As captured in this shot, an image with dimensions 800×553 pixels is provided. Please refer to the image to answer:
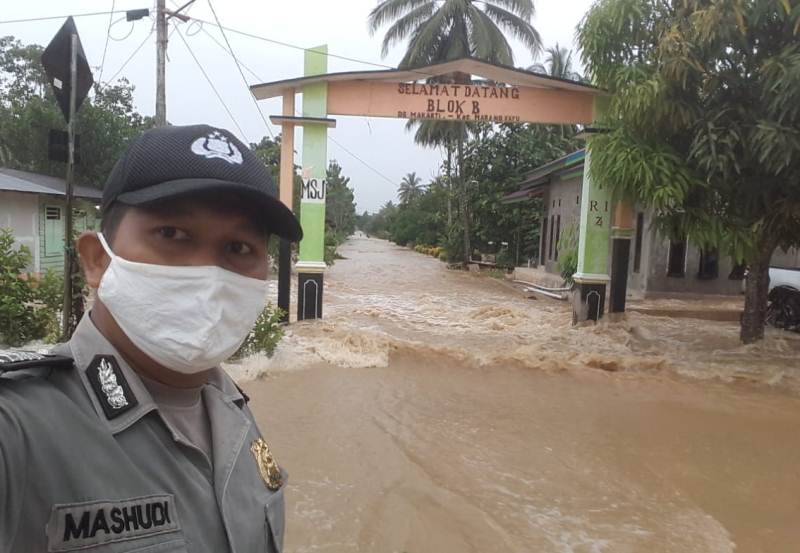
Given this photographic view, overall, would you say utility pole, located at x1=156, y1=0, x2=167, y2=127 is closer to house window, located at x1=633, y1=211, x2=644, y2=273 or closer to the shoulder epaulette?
the shoulder epaulette

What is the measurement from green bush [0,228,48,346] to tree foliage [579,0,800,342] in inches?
285

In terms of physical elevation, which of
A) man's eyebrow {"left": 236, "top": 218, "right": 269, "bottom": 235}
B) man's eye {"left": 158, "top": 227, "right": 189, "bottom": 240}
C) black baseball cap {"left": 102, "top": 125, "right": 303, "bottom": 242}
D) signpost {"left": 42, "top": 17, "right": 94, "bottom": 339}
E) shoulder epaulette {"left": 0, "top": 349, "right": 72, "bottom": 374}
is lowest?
shoulder epaulette {"left": 0, "top": 349, "right": 72, "bottom": 374}

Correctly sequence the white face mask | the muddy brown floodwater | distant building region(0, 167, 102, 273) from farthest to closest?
distant building region(0, 167, 102, 273)
the muddy brown floodwater
the white face mask

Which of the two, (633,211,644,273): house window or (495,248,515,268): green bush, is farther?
(495,248,515,268): green bush

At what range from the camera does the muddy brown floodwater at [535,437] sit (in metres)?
3.65

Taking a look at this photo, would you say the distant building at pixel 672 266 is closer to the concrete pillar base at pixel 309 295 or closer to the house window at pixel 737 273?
the house window at pixel 737 273

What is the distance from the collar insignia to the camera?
100 cm

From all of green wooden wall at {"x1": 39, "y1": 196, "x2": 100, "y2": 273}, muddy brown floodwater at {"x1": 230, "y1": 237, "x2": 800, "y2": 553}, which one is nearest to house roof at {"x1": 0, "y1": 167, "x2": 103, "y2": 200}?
green wooden wall at {"x1": 39, "y1": 196, "x2": 100, "y2": 273}

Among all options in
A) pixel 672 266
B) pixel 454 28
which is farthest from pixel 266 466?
pixel 454 28

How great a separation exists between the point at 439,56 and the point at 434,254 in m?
19.1

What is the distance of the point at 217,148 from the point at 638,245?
15.2 meters

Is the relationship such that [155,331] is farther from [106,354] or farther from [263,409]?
[263,409]

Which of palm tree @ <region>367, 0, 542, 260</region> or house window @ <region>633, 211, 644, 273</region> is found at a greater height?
palm tree @ <region>367, 0, 542, 260</region>

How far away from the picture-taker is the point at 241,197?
3.92 feet
